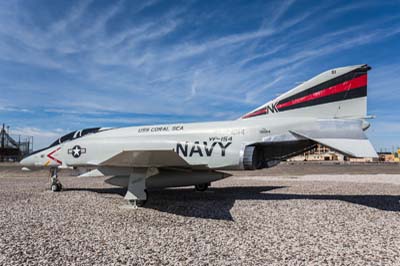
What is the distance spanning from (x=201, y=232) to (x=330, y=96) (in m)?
5.39

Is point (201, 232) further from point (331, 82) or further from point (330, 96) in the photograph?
point (331, 82)

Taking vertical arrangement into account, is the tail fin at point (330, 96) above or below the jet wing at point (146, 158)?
above

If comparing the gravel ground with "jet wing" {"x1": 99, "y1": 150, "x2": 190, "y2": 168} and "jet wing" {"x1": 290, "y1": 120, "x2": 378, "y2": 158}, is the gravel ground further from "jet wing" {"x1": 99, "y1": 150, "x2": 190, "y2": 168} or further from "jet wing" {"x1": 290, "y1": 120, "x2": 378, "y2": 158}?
"jet wing" {"x1": 290, "y1": 120, "x2": 378, "y2": 158}

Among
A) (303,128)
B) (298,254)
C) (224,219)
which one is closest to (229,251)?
(298,254)

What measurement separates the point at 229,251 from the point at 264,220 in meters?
2.37

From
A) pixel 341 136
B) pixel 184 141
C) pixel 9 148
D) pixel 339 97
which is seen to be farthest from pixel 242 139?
pixel 9 148

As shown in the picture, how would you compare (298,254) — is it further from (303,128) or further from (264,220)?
(303,128)

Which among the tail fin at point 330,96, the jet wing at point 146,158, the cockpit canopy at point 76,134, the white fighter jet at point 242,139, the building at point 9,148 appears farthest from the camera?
the building at point 9,148

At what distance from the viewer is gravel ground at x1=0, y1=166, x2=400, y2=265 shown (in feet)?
14.1

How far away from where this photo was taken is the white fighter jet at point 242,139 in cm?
804

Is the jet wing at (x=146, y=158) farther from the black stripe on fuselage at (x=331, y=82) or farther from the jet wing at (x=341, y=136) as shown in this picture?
the black stripe on fuselage at (x=331, y=82)

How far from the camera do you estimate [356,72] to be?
26.9 ft

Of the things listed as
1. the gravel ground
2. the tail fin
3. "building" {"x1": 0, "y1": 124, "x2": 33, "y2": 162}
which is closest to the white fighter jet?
the tail fin

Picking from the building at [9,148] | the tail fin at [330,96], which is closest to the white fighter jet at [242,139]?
the tail fin at [330,96]
